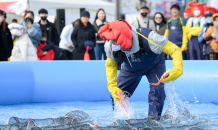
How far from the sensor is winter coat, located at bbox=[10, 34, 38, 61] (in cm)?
587

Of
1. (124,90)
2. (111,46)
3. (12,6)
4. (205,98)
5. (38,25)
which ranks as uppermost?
(12,6)

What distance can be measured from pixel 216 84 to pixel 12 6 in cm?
817

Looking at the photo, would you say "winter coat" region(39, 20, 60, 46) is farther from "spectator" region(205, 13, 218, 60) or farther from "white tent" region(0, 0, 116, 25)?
"white tent" region(0, 0, 116, 25)

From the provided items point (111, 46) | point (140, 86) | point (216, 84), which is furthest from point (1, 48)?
point (216, 84)

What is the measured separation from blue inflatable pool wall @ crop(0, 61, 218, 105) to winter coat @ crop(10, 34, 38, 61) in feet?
2.32

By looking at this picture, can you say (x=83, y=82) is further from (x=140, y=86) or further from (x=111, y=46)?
(x=111, y=46)

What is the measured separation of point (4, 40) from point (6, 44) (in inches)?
3.4

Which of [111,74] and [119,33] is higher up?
[119,33]

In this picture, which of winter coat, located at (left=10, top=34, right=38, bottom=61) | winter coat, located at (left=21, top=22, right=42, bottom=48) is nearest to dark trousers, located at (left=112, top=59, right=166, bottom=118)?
winter coat, located at (left=10, top=34, right=38, bottom=61)

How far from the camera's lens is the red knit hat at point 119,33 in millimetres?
2924

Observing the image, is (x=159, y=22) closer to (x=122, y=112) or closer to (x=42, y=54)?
(x=42, y=54)

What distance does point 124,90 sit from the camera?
3.78m

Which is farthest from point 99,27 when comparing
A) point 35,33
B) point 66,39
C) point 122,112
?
point 122,112

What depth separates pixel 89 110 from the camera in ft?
14.9
